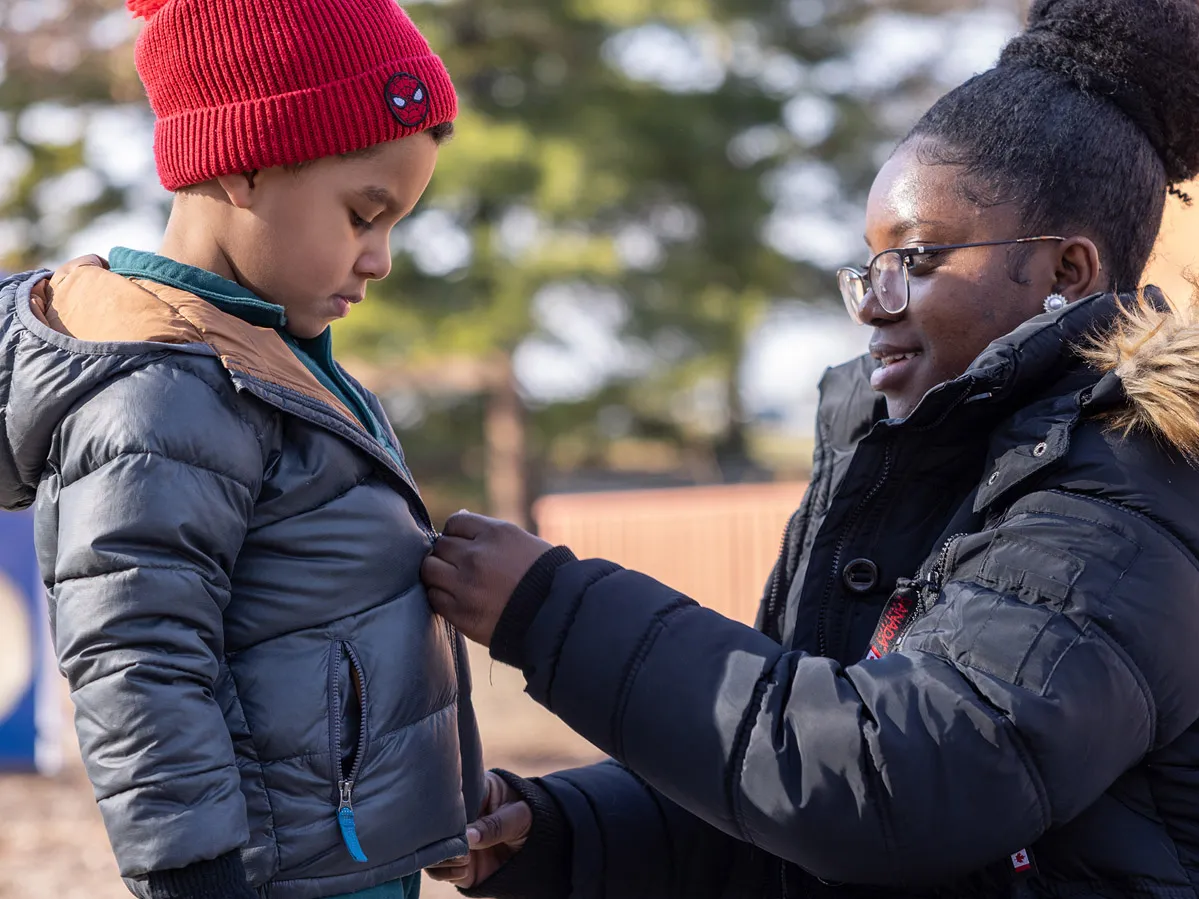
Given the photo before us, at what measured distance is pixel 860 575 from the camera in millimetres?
2168

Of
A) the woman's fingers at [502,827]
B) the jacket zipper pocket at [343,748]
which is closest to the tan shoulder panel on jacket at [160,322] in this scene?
the jacket zipper pocket at [343,748]

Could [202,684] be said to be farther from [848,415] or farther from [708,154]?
[708,154]

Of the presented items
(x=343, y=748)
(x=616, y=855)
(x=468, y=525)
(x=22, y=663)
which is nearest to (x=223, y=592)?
(x=343, y=748)

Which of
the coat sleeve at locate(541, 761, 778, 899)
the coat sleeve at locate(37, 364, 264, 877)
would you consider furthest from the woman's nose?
the coat sleeve at locate(37, 364, 264, 877)

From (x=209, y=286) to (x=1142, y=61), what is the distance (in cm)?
157

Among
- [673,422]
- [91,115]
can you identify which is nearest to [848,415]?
[91,115]

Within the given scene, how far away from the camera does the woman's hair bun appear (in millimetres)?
2219

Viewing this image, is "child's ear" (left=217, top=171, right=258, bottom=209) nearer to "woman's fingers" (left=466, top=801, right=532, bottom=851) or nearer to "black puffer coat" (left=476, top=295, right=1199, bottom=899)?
"black puffer coat" (left=476, top=295, right=1199, bottom=899)

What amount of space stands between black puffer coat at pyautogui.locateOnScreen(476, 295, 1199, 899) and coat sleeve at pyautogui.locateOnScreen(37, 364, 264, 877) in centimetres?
44

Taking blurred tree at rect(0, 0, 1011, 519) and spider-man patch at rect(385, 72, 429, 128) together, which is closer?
spider-man patch at rect(385, 72, 429, 128)

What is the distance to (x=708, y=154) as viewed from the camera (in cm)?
1578

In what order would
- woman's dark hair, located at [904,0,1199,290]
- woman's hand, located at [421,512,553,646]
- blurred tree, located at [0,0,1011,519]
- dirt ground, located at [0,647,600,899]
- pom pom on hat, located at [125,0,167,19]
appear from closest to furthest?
woman's hand, located at [421,512,553,646] → pom pom on hat, located at [125,0,167,19] → woman's dark hair, located at [904,0,1199,290] → dirt ground, located at [0,647,600,899] → blurred tree, located at [0,0,1011,519]

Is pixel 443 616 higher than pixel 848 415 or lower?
lower

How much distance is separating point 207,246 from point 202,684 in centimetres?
71
